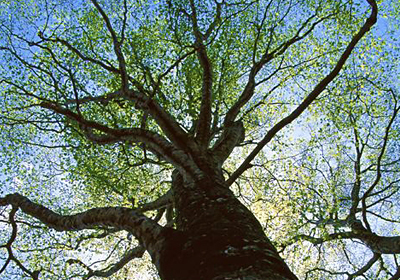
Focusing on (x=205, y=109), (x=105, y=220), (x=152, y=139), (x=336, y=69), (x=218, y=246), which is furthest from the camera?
(x=205, y=109)

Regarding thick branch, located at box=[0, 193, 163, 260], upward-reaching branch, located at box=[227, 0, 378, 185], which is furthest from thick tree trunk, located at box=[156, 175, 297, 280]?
upward-reaching branch, located at box=[227, 0, 378, 185]

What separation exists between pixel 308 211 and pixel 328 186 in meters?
2.50

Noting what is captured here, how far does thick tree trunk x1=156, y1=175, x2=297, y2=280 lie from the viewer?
2707mm

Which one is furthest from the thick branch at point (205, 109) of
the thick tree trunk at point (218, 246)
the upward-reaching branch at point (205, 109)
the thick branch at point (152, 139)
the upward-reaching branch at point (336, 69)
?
the thick tree trunk at point (218, 246)

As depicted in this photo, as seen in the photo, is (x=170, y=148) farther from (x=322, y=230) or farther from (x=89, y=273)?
(x=322, y=230)

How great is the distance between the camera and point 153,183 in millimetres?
13320

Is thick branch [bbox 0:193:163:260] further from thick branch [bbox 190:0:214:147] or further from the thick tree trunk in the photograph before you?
thick branch [bbox 190:0:214:147]

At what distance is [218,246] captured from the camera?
3084 millimetres

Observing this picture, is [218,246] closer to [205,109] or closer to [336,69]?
[336,69]

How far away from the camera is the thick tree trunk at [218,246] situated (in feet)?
8.88

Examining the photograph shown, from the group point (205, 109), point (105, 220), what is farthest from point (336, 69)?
point (105, 220)

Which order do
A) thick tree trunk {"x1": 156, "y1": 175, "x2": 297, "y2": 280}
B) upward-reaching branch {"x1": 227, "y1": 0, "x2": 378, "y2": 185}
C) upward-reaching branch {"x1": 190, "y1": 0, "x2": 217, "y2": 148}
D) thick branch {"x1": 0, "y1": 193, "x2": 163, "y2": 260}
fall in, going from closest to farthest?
thick tree trunk {"x1": 156, "y1": 175, "x2": 297, "y2": 280} → thick branch {"x1": 0, "y1": 193, "x2": 163, "y2": 260} → upward-reaching branch {"x1": 227, "y1": 0, "x2": 378, "y2": 185} → upward-reaching branch {"x1": 190, "y1": 0, "x2": 217, "y2": 148}

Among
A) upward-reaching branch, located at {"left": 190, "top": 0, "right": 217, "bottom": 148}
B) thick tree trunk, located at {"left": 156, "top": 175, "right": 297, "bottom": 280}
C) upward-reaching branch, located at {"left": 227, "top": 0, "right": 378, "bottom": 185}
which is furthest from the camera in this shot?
upward-reaching branch, located at {"left": 190, "top": 0, "right": 217, "bottom": 148}

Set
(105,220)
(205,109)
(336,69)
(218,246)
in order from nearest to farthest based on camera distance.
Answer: (218,246), (105,220), (336,69), (205,109)
